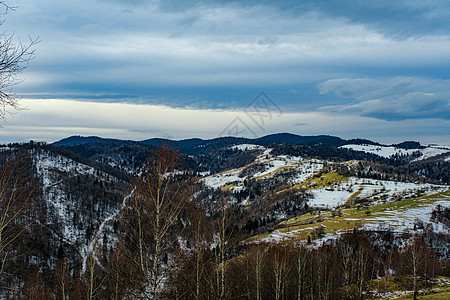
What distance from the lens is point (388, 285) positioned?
5584 cm

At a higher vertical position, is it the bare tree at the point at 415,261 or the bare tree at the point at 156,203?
the bare tree at the point at 156,203

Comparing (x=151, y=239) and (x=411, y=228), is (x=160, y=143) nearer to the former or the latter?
(x=151, y=239)

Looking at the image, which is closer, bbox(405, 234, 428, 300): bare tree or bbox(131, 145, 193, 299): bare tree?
bbox(131, 145, 193, 299): bare tree

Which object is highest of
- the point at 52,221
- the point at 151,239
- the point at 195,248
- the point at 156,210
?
the point at 156,210

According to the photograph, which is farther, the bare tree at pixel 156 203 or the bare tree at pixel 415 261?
the bare tree at pixel 415 261

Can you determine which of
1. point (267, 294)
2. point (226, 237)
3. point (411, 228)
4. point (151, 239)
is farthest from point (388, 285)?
point (411, 228)

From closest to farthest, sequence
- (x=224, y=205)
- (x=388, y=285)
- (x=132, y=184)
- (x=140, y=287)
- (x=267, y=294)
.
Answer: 1. (x=140, y=287)
2. (x=132, y=184)
3. (x=224, y=205)
4. (x=267, y=294)
5. (x=388, y=285)

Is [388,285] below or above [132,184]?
below

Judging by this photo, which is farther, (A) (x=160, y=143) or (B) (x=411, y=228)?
Result: (B) (x=411, y=228)

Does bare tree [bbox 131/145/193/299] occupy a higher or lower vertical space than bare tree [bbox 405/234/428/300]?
higher

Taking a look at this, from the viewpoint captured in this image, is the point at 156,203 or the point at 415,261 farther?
the point at 415,261

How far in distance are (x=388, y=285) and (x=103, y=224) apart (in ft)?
592

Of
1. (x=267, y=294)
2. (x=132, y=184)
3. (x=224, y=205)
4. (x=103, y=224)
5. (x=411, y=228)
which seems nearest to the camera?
(x=132, y=184)

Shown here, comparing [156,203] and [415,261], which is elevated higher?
[156,203]
